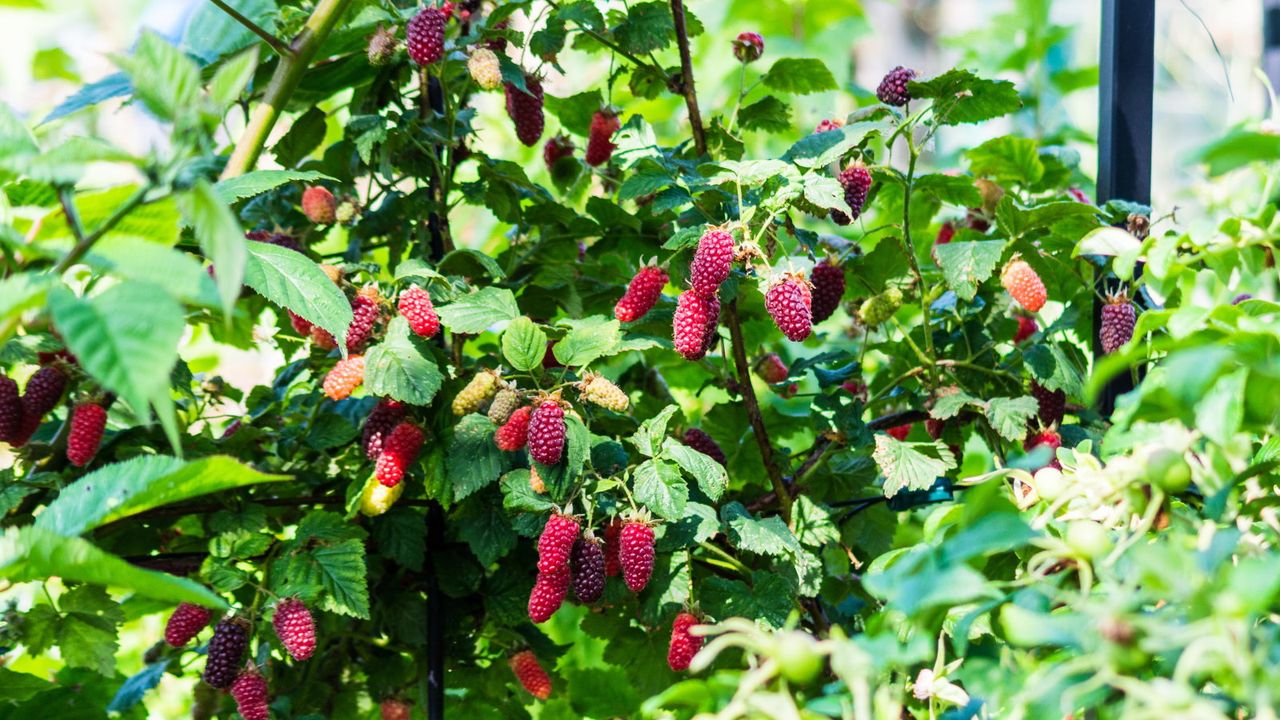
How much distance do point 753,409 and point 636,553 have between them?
0.82ft

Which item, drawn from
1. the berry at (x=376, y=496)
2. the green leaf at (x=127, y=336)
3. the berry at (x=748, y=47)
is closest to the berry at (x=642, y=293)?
the berry at (x=376, y=496)

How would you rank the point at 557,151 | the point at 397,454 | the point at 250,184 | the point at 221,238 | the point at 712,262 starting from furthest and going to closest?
the point at 557,151 → the point at 397,454 → the point at 712,262 → the point at 250,184 → the point at 221,238

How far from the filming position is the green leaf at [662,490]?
0.97 m

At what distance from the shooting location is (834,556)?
1414mm

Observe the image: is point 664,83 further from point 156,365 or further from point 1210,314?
point 156,365

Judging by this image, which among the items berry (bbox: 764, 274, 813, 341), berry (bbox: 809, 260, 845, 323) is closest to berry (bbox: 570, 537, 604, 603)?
berry (bbox: 764, 274, 813, 341)

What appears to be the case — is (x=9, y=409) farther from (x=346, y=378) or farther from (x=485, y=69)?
(x=485, y=69)

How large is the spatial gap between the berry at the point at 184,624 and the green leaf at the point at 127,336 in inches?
26.0

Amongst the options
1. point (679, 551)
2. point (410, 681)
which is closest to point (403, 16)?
point (679, 551)

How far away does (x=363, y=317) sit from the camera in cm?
109

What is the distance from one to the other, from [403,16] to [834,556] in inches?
29.7

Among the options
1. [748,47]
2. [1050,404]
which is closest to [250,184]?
[748,47]

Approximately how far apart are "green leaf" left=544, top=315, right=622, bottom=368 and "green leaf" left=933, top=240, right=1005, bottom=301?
12.6 inches

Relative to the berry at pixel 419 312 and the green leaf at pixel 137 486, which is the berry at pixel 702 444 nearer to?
the berry at pixel 419 312
